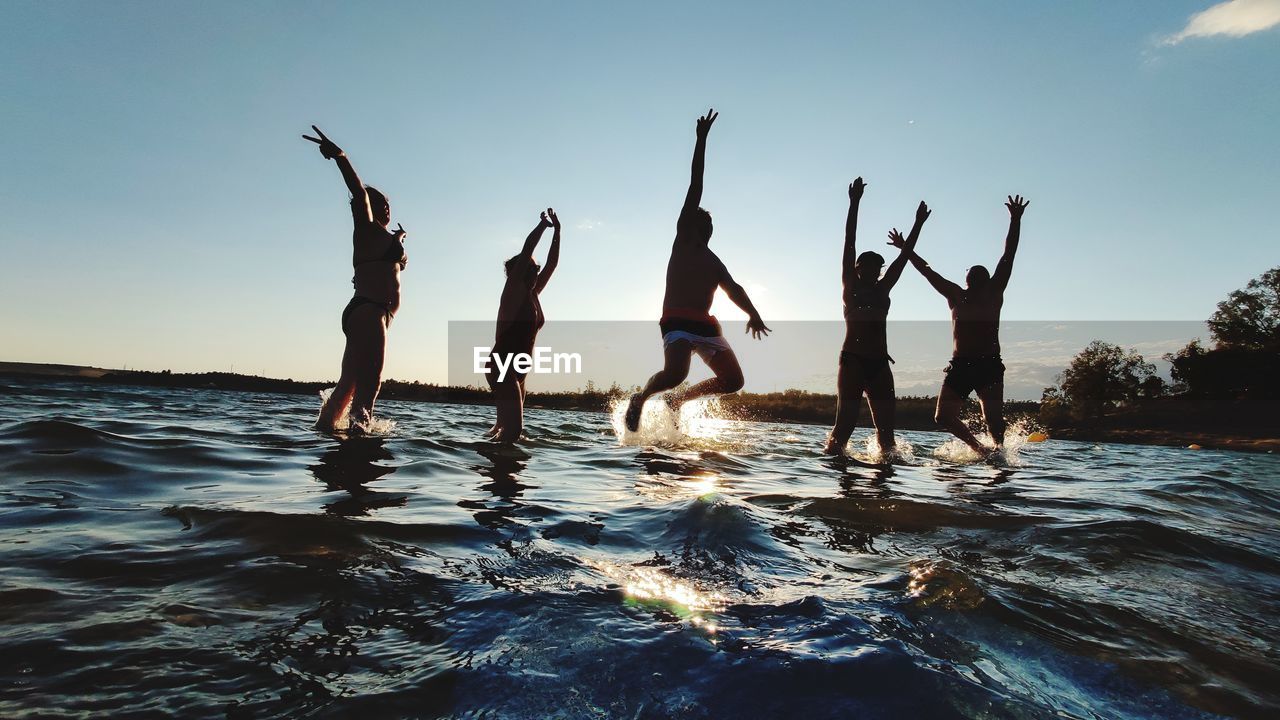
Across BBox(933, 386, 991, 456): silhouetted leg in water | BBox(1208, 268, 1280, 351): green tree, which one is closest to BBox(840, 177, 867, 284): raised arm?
BBox(933, 386, 991, 456): silhouetted leg in water

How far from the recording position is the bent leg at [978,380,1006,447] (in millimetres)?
7074

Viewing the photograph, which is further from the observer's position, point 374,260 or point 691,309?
point 691,309

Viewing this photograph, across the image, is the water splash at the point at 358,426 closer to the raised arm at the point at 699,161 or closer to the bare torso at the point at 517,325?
the bare torso at the point at 517,325

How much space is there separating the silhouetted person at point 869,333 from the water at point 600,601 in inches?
125

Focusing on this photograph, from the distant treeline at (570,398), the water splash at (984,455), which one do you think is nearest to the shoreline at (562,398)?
the distant treeline at (570,398)

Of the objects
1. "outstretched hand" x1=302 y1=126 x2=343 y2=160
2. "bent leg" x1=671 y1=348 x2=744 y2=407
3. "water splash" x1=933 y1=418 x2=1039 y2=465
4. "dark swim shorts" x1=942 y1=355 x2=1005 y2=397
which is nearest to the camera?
"outstretched hand" x1=302 y1=126 x2=343 y2=160

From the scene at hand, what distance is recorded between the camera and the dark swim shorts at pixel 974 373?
7.01 m

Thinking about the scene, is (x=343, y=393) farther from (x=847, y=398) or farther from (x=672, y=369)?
(x=847, y=398)

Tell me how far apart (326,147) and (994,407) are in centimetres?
763

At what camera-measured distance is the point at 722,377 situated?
20.7 ft

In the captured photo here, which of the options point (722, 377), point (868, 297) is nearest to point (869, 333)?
point (868, 297)

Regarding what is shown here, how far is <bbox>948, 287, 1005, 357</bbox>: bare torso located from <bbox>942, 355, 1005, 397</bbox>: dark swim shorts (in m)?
0.07

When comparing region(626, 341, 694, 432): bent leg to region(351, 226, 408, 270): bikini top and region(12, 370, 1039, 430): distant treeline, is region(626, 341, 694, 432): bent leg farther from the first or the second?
region(12, 370, 1039, 430): distant treeline

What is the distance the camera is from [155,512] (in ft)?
8.73
